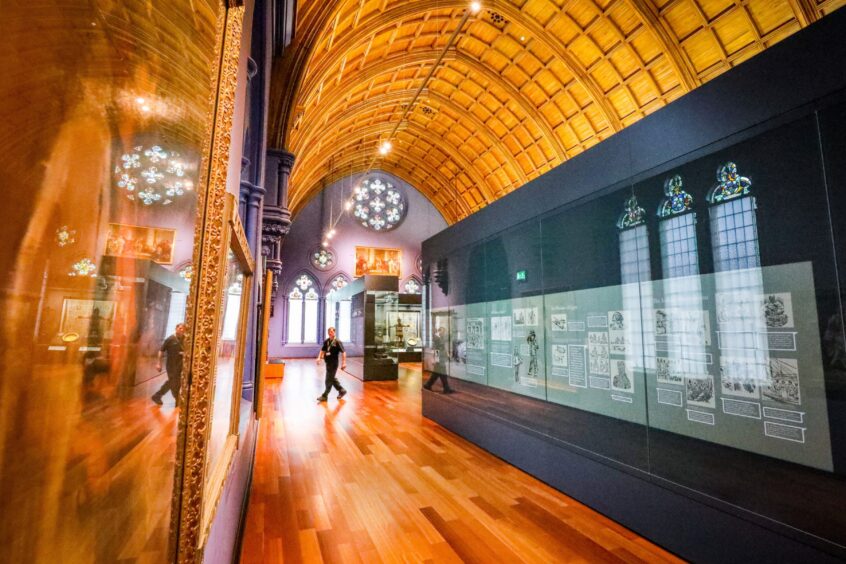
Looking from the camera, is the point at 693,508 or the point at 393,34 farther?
the point at 393,34

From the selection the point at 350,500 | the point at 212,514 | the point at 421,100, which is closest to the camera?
the point at 212,514

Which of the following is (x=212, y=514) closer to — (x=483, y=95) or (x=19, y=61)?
(x=19, y=61)

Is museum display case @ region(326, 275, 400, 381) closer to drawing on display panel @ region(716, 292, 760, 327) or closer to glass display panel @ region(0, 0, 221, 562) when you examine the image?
drawing on display panel @ region(716, 292, 760, 327)

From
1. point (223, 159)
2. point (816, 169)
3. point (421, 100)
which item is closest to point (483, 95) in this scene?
point (421, 100)

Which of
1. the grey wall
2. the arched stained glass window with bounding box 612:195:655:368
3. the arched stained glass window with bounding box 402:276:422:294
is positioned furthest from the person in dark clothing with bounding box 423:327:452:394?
the arched stained glass window with bounding box 402:276:422:294

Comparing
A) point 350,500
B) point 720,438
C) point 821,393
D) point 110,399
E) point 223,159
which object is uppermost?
point 223,159

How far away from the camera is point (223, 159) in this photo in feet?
3.18

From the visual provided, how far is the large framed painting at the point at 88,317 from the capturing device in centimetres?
34

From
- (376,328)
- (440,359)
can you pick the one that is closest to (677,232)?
(440,359)

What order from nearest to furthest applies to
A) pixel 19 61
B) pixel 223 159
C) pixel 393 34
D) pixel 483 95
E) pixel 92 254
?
1. pixel 19 61
2. pixel 92 254
3. pixel 223 159
4. pixel 393 34
5. pixel 483 95

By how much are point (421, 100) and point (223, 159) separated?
16.2 m

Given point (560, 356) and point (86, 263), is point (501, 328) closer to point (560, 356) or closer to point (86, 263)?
point (560, 356)

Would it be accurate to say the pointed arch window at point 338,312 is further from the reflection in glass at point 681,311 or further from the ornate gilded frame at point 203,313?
the ornate gilded frame at point 203,313

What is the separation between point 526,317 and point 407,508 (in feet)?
6.89
